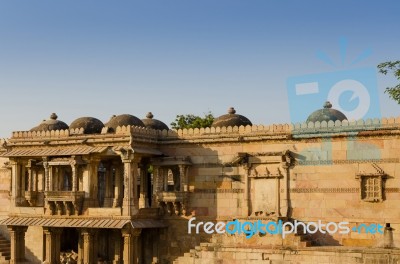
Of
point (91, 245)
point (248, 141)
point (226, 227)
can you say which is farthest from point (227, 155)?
point (91, 245)

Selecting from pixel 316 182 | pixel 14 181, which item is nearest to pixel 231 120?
pixel 316 182

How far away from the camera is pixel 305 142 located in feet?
81.6

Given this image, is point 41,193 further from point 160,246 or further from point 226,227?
point 226,227

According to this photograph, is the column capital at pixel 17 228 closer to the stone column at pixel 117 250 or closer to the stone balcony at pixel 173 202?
the stone column at pixel 117 250

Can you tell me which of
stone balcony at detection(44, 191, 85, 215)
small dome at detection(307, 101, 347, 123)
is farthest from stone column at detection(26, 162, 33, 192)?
small dome at detection(307, 101, 347, 123)

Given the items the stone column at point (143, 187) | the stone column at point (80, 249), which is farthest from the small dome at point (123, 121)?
the stone column at point (80, 249)

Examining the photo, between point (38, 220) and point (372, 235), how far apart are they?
1247 centimetres

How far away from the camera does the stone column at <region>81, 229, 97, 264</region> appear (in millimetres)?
26844

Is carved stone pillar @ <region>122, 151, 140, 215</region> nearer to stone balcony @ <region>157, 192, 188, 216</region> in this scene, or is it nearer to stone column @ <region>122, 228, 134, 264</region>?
stone column @ <region>122, 228, 134, 264</region>

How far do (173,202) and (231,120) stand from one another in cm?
388

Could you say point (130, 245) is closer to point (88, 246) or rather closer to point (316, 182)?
point (88, 246)

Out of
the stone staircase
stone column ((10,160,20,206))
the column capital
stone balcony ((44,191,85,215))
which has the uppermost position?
stone column ((10,160,20,206))

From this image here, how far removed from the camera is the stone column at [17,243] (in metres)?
28.7

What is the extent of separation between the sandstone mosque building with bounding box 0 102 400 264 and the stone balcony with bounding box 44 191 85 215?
5 cm
